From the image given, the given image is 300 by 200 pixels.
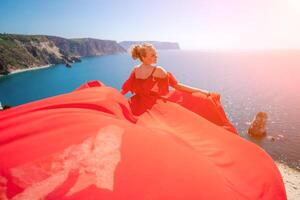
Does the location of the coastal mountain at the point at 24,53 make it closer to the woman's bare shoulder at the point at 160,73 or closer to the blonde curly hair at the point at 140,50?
the blonde curly hair at the point at 140,50

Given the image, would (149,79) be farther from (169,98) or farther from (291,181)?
(291,181)

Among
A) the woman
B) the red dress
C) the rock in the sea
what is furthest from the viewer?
the rock in the sea

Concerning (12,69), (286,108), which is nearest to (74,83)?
(12,69)

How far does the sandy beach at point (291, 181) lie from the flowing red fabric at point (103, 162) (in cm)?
2416

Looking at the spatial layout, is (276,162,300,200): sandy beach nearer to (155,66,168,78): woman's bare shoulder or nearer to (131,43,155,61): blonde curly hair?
(155,66,168,78): woman's bare shoulder

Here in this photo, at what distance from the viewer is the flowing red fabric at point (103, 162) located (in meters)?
1.91

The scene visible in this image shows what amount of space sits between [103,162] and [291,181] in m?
32.6

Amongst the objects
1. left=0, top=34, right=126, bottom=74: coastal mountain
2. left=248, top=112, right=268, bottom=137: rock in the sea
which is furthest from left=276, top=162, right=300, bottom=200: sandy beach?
left=0, top=34, right=126, bottom=74: coastal mountain

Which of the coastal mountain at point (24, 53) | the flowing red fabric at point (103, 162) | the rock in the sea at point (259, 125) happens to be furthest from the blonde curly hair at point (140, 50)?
the coastal mountain at point (24, 53)

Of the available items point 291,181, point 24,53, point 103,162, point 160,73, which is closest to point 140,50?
point 160,73

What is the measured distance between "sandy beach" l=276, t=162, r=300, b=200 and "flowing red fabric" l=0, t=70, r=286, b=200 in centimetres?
2416

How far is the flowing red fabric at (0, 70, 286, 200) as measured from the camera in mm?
1911

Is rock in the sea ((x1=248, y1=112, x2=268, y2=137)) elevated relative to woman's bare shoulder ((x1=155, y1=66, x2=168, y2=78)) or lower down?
lower down

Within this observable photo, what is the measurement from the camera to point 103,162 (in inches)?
83.3
